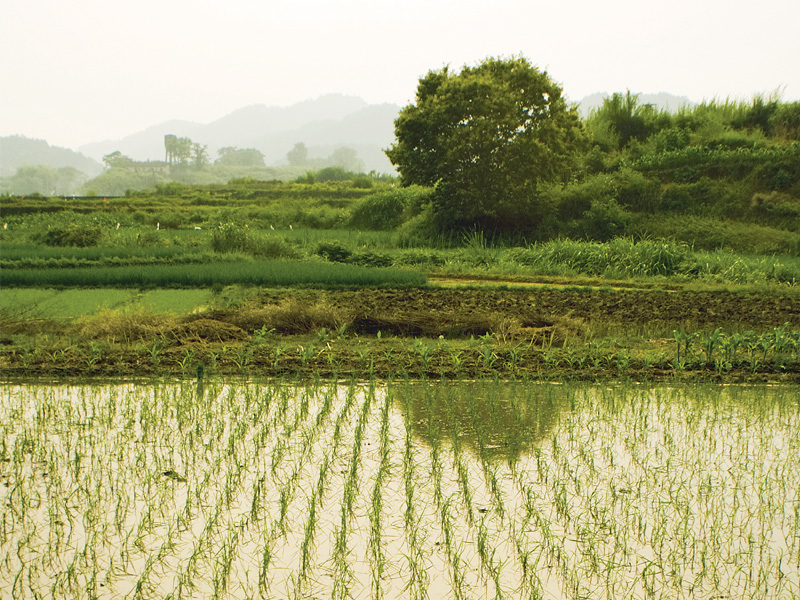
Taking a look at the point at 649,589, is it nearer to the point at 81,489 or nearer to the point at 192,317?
the point at 81,489

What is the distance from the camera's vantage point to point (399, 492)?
4125mm

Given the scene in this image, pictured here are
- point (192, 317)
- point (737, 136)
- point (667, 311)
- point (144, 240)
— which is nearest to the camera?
point (192, 317)

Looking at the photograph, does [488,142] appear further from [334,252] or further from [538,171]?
[334,252]

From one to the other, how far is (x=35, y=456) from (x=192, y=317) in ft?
13.0

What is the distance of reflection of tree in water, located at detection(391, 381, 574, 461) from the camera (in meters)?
4.94

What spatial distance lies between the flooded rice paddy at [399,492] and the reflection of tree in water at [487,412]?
0.02m

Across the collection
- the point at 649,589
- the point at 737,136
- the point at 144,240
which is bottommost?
the point at 649,589

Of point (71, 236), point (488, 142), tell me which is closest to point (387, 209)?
point (488, 142)

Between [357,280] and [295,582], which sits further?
[357,280]

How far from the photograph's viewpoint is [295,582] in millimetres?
3174

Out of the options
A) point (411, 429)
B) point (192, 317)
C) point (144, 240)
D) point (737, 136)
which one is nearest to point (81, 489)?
point (411, 429)

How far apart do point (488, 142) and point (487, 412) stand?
524 inches

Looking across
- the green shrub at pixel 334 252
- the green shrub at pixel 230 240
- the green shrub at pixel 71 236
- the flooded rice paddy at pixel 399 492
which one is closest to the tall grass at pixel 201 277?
the green shrub at pixel 334 252

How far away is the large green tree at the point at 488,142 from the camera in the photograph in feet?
58.1
